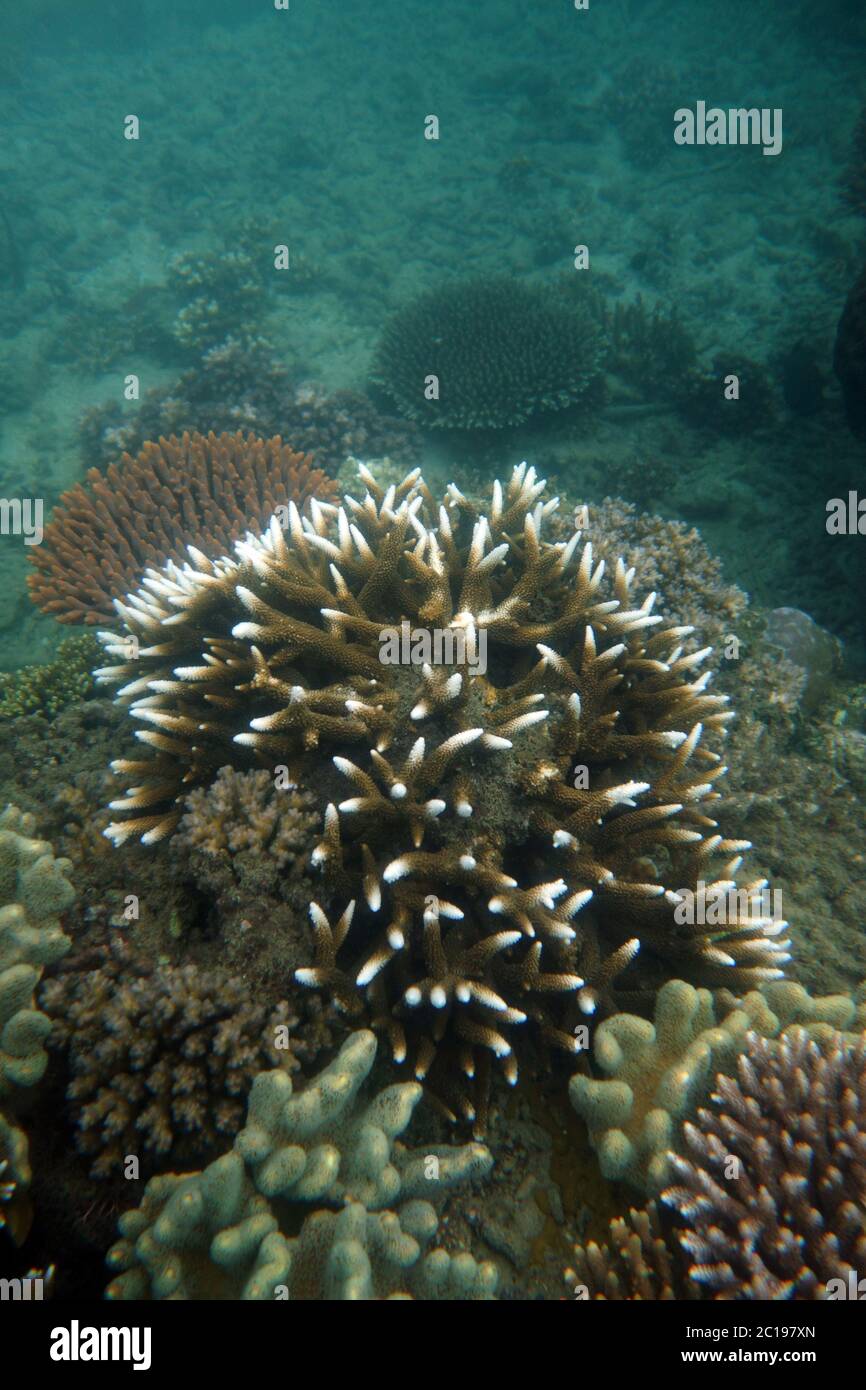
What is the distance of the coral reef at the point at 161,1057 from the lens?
8.43ft

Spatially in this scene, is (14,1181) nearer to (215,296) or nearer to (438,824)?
(438,824)

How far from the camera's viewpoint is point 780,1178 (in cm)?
239

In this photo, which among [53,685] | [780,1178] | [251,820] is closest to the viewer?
[780,1178]

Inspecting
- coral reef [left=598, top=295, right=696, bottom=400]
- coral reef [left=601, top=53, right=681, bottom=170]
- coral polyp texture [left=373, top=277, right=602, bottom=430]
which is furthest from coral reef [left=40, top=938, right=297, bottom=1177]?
coral reef [left=601, top=53, right=681, bottom=170]

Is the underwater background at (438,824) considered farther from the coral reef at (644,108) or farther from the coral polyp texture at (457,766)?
the coral reef at (644,108)

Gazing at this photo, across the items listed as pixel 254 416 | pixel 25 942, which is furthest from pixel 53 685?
pixel 254 416

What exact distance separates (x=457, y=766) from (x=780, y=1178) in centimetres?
195

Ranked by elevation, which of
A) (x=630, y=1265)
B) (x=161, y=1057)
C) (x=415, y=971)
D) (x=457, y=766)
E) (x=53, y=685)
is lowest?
(x=630, y=1265)

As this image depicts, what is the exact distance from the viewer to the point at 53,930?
9.39 feet

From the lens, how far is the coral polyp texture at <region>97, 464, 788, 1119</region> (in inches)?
115

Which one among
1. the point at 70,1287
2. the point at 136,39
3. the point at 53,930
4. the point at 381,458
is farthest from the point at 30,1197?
the point at 136,39

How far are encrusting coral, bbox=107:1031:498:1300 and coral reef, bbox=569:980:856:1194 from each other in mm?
595

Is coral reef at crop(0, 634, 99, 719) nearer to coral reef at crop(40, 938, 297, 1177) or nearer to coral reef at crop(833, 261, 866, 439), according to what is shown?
coral reef at crop(40, 938, 297, 1177)
